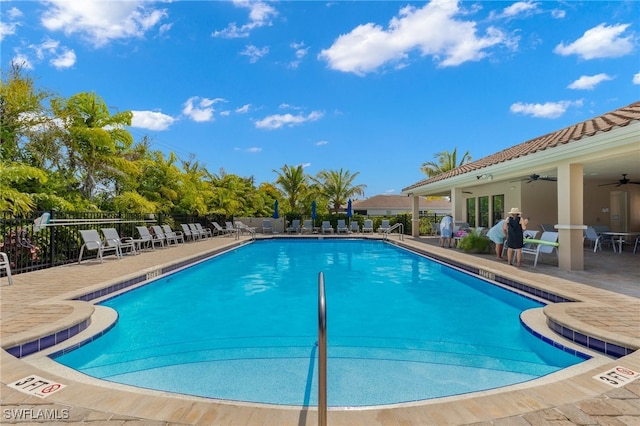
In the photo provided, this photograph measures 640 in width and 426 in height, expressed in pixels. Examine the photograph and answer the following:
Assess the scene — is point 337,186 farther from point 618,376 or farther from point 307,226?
point 618,376

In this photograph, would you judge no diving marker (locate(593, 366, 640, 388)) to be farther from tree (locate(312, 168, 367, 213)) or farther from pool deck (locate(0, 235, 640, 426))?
tree (locate(312, 168, 367, 213))

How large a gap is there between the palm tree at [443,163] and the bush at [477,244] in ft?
68.5

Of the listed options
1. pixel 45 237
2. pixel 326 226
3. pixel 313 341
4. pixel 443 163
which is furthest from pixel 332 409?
pixel 443 163

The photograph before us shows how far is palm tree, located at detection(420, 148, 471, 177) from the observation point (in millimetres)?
32812

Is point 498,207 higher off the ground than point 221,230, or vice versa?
point 498,207

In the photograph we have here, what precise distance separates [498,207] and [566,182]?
9.26 m

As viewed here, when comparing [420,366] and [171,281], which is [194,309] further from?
[420,366]

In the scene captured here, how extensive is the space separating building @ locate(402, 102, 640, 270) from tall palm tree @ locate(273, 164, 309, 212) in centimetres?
909

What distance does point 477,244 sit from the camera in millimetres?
13023

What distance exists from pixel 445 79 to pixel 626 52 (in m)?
10.0

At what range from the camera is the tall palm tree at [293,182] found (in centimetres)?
2725

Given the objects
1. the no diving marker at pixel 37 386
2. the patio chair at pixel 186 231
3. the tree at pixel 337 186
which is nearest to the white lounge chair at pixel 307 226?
the tree at pixel 337 186

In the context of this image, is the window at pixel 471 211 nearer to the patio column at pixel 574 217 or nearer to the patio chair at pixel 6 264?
the patio column at pixel 574 217

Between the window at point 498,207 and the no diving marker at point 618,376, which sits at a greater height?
the window at point 498,207
